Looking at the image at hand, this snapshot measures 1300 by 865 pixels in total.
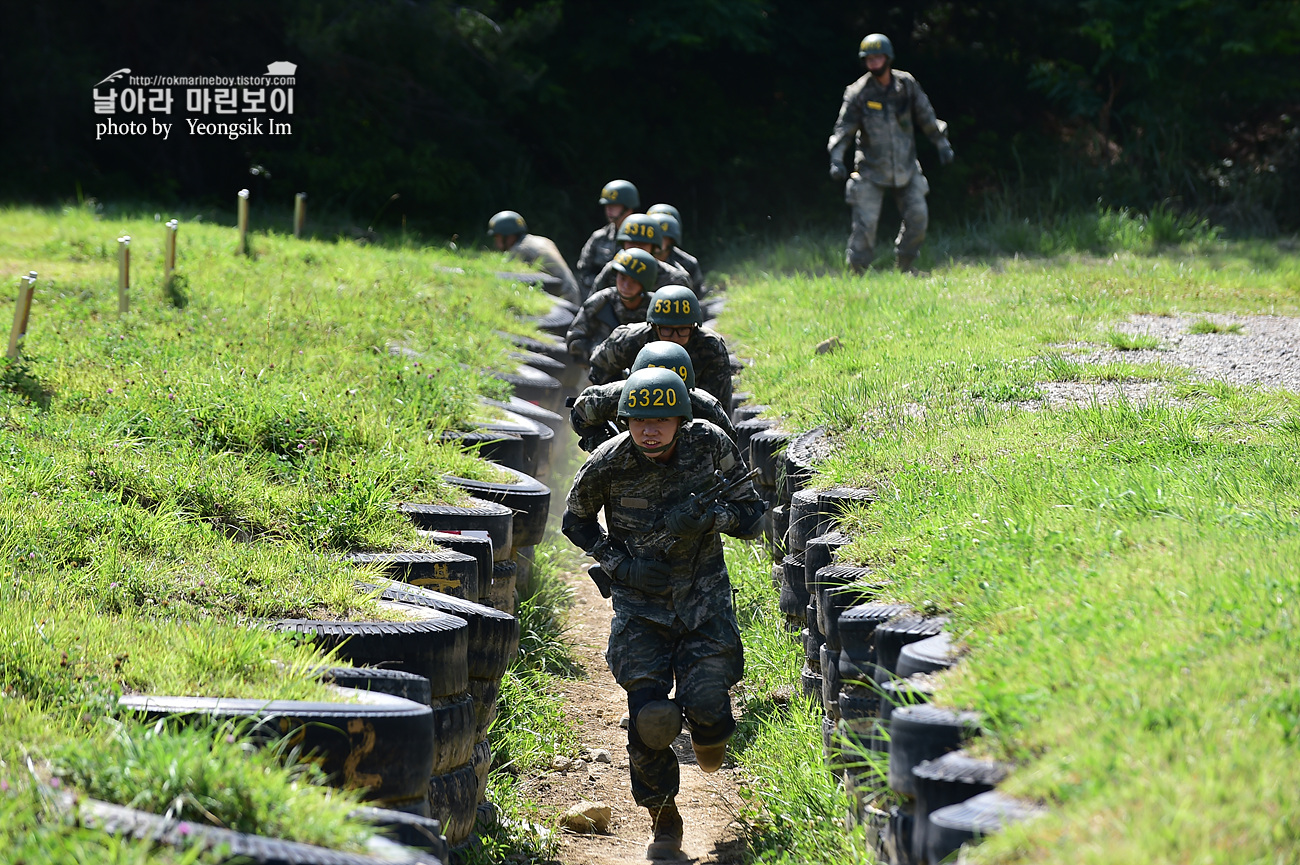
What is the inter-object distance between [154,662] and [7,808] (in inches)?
40.3

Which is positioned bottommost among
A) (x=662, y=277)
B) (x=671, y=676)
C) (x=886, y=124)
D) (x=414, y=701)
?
(x=671, y=676)

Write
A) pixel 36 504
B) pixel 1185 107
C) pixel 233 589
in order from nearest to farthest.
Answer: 1. pixel 233 589
2. pixel 36 504
3. pixel 1185 107

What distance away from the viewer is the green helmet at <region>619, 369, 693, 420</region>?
17.4 ft

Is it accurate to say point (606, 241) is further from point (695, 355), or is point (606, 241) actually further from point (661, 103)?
point (661, 103)

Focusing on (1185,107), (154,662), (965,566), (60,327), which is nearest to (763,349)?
(60,327)

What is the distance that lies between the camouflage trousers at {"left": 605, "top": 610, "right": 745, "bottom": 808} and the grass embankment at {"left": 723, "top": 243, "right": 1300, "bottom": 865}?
37 cm

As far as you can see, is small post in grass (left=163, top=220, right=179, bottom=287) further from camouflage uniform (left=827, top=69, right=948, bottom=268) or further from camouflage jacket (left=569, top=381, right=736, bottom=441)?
camouflage uniform (left=827, top=69, right=948, bottom=268)

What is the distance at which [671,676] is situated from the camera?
551cm

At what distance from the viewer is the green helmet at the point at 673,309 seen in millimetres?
7391

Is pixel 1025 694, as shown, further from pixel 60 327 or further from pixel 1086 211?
pixel 1086 211

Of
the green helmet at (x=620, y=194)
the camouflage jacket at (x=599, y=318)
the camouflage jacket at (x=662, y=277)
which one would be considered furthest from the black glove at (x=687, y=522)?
the green helmet at (x=620, y=194)

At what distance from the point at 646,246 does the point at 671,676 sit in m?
5.65

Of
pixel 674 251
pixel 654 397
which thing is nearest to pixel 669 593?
pixel 654 397

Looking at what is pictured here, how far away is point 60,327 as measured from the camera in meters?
8.10
